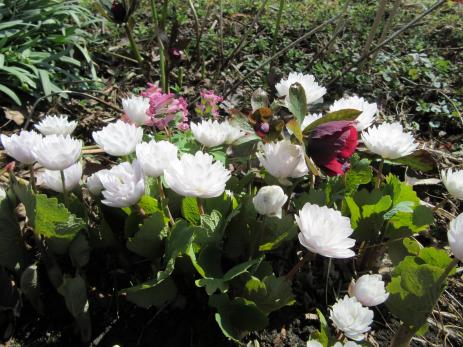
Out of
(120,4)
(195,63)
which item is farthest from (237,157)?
(195,63)

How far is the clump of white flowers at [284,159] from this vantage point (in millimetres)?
1155

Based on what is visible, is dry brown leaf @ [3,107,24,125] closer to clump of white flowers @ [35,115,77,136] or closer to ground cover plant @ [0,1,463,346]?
ground cover plant @ [0,1,463,346]

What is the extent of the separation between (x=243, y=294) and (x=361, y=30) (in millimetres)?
2451

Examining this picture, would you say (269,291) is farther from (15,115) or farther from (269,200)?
(15,115)

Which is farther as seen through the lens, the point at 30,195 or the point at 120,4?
the point at 120,4

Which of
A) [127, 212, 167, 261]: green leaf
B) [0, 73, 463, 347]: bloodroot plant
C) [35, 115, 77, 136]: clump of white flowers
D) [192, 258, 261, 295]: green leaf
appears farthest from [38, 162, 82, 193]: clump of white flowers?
[192, 258, 261, 295]: green leaf

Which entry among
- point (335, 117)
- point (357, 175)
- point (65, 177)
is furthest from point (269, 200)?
point (65, 177)

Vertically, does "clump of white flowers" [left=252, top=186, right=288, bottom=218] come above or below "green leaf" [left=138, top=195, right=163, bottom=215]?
above

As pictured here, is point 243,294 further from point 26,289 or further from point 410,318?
point 26,289

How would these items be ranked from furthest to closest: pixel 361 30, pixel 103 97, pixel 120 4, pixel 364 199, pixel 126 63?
pixel 361 30 < pixel 126 63 < pixel 103 97 < pixel 120 4 < pixel 364 199

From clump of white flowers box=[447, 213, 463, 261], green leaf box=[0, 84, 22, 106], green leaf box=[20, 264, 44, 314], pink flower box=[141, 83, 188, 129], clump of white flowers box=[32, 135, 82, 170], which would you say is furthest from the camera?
green leaf box=[0, 84, 22, 106]

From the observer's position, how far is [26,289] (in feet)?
3.95

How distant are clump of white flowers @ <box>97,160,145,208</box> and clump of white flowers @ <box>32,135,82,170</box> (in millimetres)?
93

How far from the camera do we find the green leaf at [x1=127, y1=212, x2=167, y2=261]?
3.76 feet
